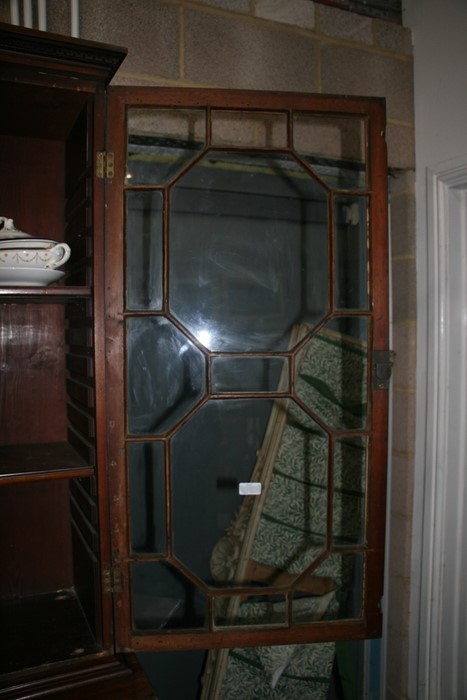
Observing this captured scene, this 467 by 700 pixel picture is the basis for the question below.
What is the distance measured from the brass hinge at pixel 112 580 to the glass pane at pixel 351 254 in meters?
0.79

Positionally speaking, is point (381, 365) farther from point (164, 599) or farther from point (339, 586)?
point (164, 599)

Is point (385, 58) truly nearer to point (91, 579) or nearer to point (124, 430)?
point (124, 430)

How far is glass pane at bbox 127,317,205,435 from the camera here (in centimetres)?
124

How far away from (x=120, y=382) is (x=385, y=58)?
126 centimetres

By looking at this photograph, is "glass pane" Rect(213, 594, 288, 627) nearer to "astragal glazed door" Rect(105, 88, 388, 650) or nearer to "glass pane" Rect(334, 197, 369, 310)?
"astragal glazed door" Rect(105, 88, 388, 650)

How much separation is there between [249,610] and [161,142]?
1262mm

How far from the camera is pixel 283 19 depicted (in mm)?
1510

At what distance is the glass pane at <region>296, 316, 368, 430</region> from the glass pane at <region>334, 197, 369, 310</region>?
0.20ft

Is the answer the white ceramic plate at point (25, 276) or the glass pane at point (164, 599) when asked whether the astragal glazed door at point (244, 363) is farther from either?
the white ceramic plate at point (25, 276)

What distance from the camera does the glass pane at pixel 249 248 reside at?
52.6 inches

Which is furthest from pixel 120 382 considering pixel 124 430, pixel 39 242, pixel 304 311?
pixel 304 311

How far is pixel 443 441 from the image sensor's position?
1.57 meters

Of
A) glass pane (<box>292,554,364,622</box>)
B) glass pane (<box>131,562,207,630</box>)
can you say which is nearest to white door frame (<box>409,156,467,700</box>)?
glass pane (<box>292,554,364,622</box>)

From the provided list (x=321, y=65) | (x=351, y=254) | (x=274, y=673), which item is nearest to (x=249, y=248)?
(x=351, y=254)
